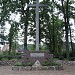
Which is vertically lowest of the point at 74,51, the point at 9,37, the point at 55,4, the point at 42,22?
the point at 74,51

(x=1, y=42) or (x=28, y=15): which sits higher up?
(x=28, y=15)

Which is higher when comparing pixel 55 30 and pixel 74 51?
pixel 55 30

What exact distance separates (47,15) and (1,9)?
6.00 meters

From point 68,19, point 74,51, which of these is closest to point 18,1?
point 68,19

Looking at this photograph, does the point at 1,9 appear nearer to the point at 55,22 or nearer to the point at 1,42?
the point at 1,42

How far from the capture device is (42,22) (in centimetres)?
2983

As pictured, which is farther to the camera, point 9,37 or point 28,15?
point 9,37

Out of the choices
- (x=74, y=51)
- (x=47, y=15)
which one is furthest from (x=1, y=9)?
(x=74, y=51)

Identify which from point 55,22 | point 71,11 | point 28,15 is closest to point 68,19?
point 71,11

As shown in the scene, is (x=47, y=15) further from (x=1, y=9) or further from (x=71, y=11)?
(x=1, y=9)

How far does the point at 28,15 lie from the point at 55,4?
369 centimetres

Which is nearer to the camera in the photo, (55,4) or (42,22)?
(55,4)

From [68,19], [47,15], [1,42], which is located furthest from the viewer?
[1,42]

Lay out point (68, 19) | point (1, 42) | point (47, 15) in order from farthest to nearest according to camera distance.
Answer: point (1, 42) → point (47, 15) → point (68, 19)
